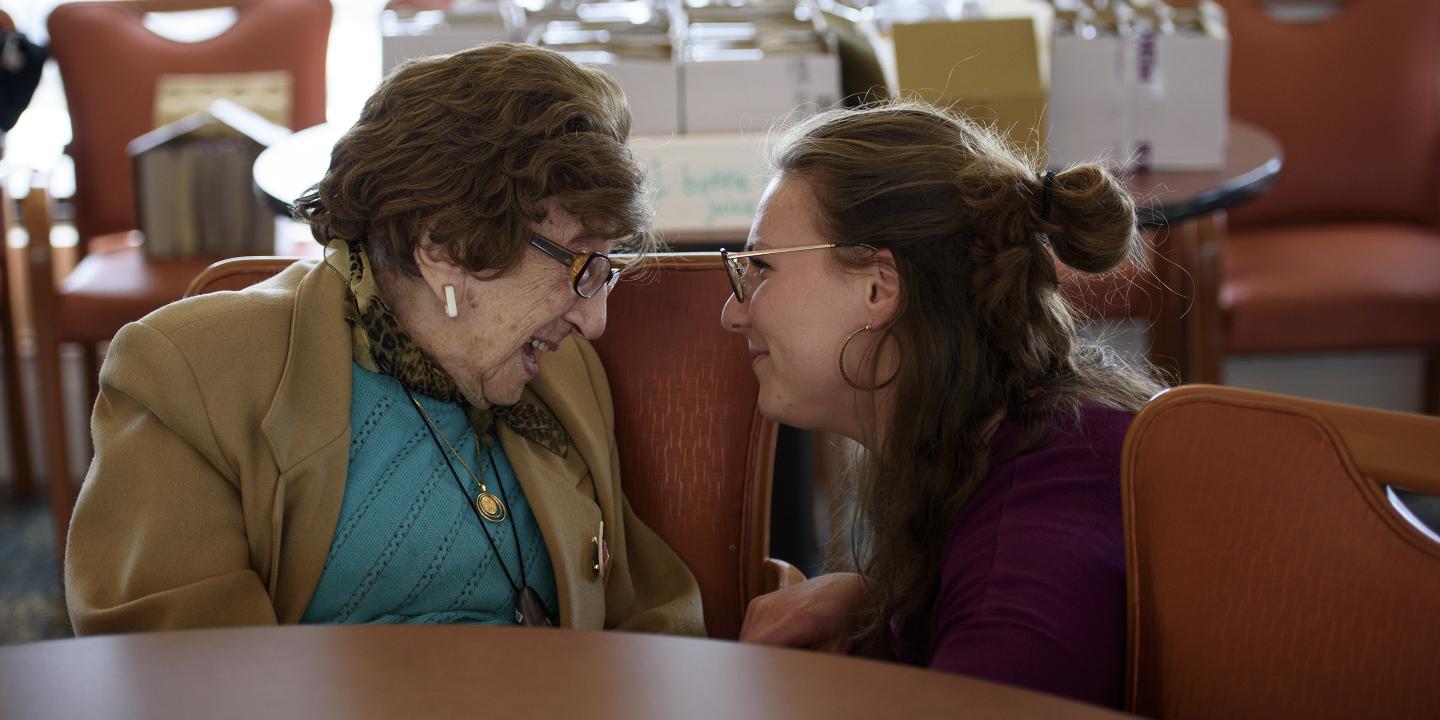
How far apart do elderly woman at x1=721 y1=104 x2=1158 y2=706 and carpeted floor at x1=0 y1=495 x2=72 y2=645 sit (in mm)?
1855

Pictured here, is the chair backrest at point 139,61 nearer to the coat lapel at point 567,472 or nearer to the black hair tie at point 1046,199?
the coat lapel at point 567,472

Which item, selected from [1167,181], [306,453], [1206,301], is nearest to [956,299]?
[306,453]

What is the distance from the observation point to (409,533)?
1.41m

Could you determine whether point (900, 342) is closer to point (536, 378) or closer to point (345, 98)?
point (536, 378)

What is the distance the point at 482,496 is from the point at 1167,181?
1463 mm

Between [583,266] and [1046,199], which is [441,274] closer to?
[583,266]

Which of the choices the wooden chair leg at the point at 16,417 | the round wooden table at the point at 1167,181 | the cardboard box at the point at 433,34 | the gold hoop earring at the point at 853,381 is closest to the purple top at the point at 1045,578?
the gold hoop earring at the point at 853,381

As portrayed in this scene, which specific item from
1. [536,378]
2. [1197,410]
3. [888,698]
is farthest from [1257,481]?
[536,378]

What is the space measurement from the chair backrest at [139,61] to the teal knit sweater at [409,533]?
91.7 inches

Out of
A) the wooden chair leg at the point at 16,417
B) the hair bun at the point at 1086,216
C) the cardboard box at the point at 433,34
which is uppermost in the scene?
the cardboard box at the point at 433,34

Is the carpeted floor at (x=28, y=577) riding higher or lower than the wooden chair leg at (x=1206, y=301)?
lower

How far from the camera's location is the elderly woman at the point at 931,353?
48.5 inches

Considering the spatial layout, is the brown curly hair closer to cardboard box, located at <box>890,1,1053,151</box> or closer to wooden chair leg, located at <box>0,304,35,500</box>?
cardboard box, located at <box>890,1,1053,151</box>

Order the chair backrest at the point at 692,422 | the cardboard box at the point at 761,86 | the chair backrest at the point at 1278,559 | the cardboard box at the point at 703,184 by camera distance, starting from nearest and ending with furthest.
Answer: the chair backrest at the point at 1278,559 → the chair backrest at the point at 692,422 → the cardboard box at the point at 703,184 → the cardboard box at the point at 761,86
